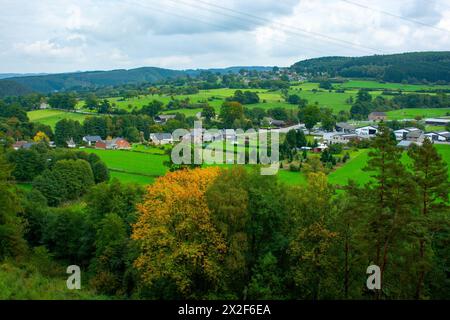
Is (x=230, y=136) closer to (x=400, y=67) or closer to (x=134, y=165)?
(x=134, y=165)

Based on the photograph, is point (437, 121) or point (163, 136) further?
→ point (437, 121)

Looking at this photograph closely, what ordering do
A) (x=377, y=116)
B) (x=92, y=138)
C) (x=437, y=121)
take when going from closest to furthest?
(x=92, y=138), (x=437, y=121), (x=377, y=116)

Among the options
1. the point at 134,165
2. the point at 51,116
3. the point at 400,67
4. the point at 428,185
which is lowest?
the point at 134,165

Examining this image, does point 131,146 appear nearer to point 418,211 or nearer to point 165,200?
point 165,200

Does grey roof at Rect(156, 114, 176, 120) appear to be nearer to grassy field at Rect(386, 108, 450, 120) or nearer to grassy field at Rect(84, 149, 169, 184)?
grassy field at Rect(84, 149, 169, 184)

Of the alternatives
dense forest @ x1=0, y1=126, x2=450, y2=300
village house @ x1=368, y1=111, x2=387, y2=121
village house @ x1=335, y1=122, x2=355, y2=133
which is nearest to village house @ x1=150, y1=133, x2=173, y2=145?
village house @ x1=335, y1=122, x2=355, y2=133

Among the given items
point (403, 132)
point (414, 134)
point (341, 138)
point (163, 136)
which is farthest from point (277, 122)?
point (414, 134)

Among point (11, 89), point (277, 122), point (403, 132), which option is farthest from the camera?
point (11, 89)
